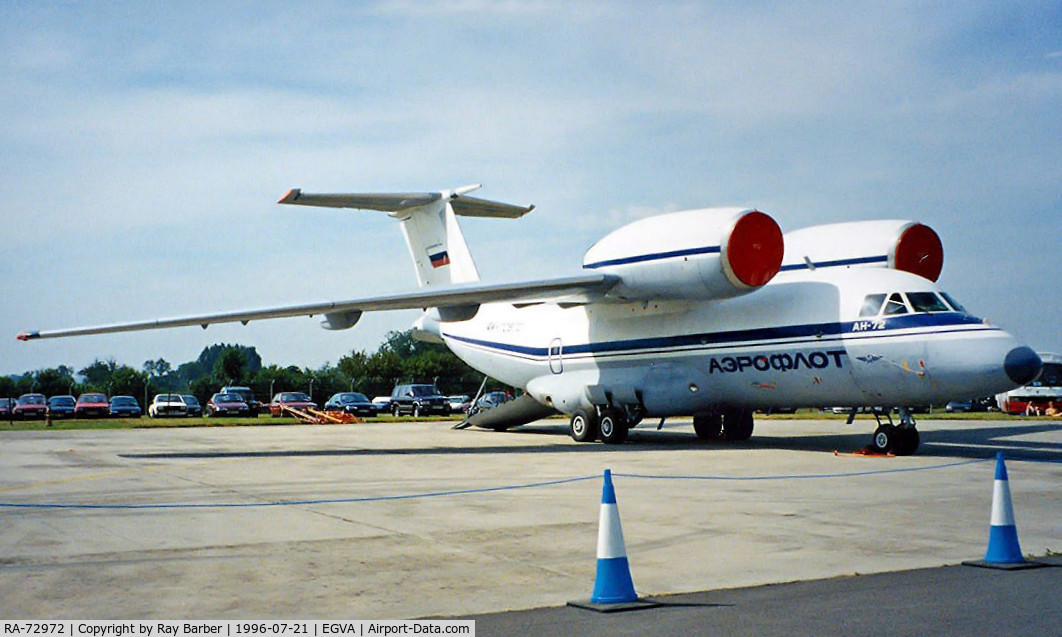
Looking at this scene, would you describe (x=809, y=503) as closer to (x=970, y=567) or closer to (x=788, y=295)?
(x=970, y=567)

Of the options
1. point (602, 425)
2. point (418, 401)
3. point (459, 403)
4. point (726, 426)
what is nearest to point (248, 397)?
point (459, 403)

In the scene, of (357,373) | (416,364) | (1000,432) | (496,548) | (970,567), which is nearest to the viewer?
(970,567)

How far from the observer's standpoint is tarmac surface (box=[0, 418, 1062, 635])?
6430 mm

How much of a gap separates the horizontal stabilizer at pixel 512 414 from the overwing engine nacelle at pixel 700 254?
6498 mm

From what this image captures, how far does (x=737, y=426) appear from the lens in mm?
22656

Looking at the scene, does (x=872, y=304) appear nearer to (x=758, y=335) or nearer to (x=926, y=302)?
(x=926, y=302)

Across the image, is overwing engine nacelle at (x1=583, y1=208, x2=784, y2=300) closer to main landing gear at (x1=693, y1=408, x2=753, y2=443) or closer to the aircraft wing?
the aircraft wing

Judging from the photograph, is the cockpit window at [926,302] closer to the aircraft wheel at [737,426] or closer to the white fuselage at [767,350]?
the white fuselage at [767,350]

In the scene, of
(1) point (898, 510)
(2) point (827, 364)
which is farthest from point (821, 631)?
(2) point (827, 364)

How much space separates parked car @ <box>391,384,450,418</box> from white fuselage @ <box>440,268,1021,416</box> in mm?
18695

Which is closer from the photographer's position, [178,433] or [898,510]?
[898,510]

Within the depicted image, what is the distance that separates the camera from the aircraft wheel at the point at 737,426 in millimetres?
22594

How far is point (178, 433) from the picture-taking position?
2864cm

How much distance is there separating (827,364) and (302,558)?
1253 centimetres
